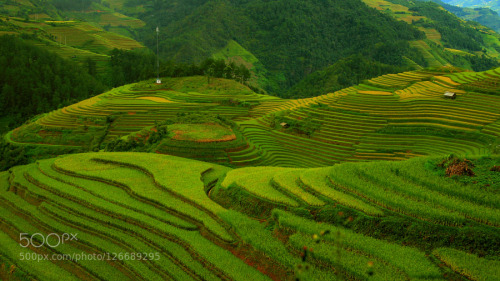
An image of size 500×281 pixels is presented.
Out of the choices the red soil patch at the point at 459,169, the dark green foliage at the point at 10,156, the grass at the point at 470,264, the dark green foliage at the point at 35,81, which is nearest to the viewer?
the grass at the point at 470,264

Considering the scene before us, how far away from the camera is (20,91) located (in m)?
42.8

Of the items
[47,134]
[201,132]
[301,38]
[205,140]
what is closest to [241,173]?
[205,140]

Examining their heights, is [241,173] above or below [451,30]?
below

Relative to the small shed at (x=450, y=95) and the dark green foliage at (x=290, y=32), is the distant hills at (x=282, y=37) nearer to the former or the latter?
the dark green foliage at (x=290, y=32)

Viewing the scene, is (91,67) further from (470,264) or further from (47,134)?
(470,264)

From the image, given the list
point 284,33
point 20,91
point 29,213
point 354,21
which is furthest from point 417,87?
point 354,21

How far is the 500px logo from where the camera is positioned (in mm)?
10422

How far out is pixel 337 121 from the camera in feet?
97.2

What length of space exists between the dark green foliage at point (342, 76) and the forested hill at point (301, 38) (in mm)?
10813

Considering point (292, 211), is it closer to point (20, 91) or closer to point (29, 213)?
point (29, 213)

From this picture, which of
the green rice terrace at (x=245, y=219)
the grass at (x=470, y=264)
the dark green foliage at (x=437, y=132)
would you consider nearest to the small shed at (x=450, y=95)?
the dark green foliage at (x=437, y=132)

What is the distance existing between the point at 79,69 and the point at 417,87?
158ft

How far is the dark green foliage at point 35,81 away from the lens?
41750 mm

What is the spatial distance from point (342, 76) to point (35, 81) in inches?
1977
